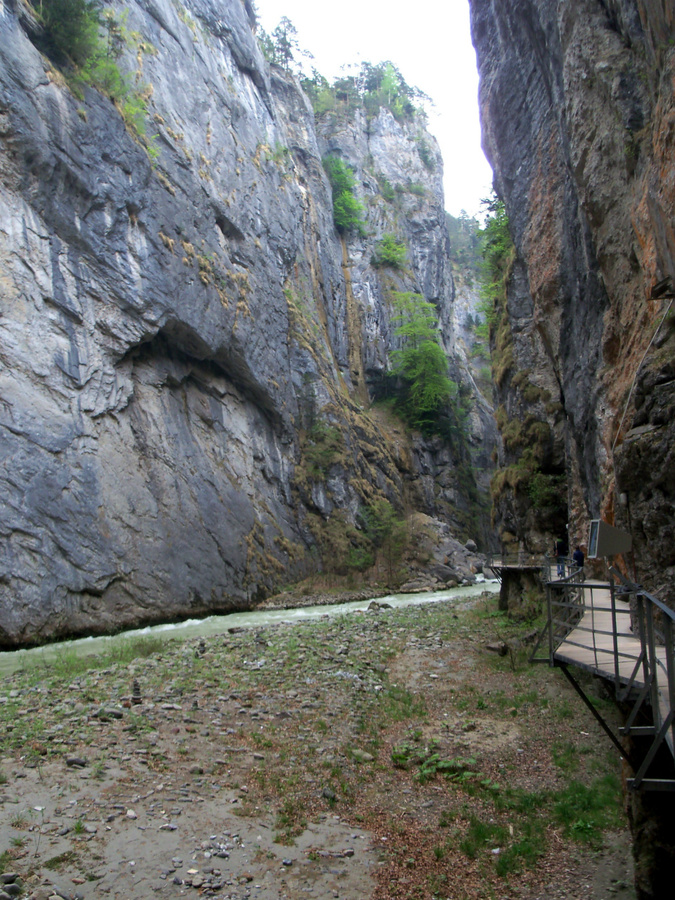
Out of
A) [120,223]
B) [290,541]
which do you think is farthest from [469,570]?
[120,223]


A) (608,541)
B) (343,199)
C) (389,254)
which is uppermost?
(343,199)

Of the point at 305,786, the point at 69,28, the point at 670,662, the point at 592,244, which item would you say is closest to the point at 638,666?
the point at 670,662

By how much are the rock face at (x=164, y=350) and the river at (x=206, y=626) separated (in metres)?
0.75

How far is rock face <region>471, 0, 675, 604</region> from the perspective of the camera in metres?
8.27

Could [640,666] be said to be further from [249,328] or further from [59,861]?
A: [249,328]

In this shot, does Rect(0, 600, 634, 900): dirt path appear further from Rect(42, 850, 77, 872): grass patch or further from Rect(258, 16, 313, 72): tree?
Rect(258, 16, 313, 72): tree

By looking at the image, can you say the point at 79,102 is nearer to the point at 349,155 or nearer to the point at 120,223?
the point at 120,223

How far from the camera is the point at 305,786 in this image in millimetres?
7625

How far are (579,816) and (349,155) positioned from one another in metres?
60.7

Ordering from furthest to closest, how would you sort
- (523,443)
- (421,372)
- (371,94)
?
(371,94)
(421,372)
(523,443)

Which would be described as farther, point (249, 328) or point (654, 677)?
point (249, 328)

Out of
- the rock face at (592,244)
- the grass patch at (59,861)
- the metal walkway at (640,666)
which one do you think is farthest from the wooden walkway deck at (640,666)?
the grass patch at (59,861)

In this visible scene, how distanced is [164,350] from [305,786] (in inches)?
849

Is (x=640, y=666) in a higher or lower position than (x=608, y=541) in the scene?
lower
